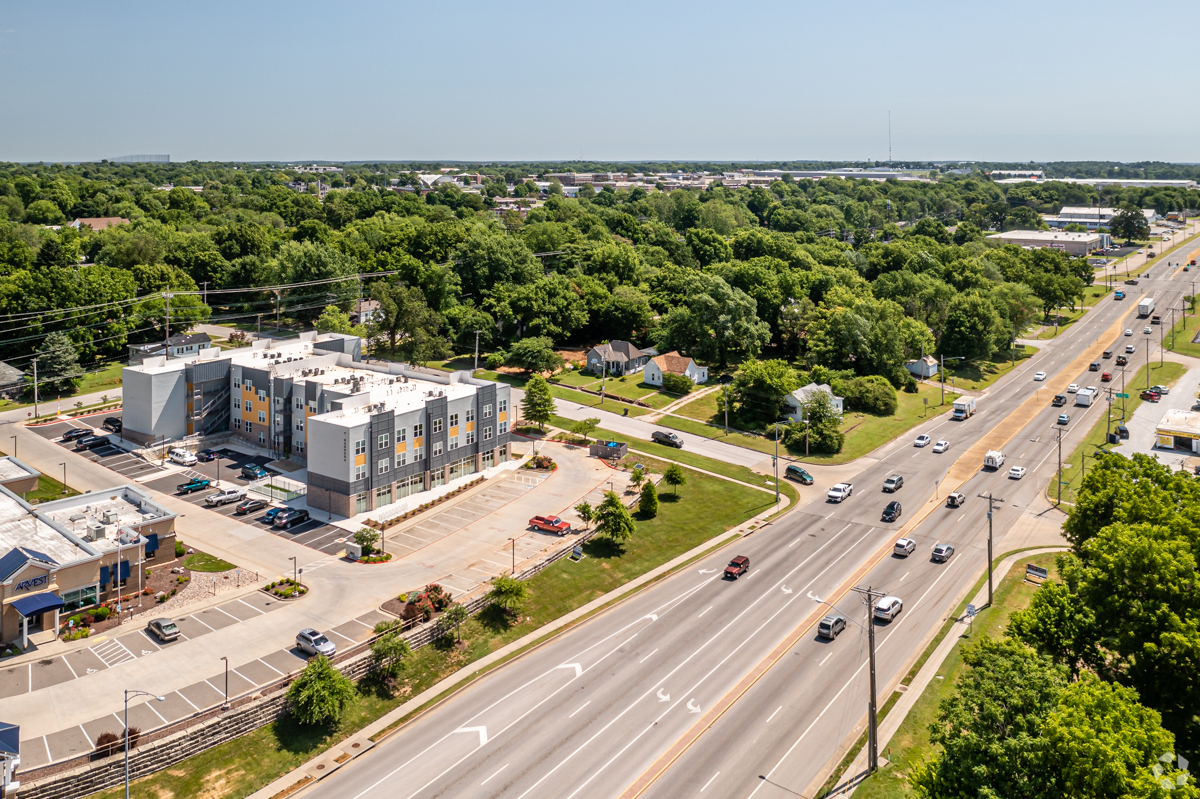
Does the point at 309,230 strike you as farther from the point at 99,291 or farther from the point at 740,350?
the point at 740,350

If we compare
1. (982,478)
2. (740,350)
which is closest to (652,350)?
(740,350)

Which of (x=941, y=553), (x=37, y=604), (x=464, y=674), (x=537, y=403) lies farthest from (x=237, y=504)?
(x=941, y=553)

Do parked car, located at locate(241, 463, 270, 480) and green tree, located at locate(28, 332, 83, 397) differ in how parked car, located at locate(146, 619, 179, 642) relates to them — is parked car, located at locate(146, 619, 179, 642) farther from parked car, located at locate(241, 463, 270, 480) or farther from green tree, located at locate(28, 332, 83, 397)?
green tree, located at locate(28, 332, 83, 397)

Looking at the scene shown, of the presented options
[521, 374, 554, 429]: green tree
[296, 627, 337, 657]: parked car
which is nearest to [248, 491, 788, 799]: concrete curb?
[296, 627, 337, 657]: parked car

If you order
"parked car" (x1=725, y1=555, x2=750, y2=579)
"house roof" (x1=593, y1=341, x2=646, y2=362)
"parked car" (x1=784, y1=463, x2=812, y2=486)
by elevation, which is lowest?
"parked car" (x1=725, y1=555, x2=750, y2=579)

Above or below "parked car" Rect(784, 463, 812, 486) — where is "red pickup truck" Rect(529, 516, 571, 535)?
Result: below

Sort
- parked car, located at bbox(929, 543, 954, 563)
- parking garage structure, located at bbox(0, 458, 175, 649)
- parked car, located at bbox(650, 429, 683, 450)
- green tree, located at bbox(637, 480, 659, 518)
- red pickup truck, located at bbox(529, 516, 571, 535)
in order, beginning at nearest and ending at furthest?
parking garage structure, located at bbox(0, 458, 175, 649)
parked car, located at bbox(929, 543, 954, 563)
red pickup truck, located at bbox(529, 516, 571, 535)
green tree, located at bbox(637, 480, 659, 518)
parked car, located at bbox(650, 429, 683, 450)
